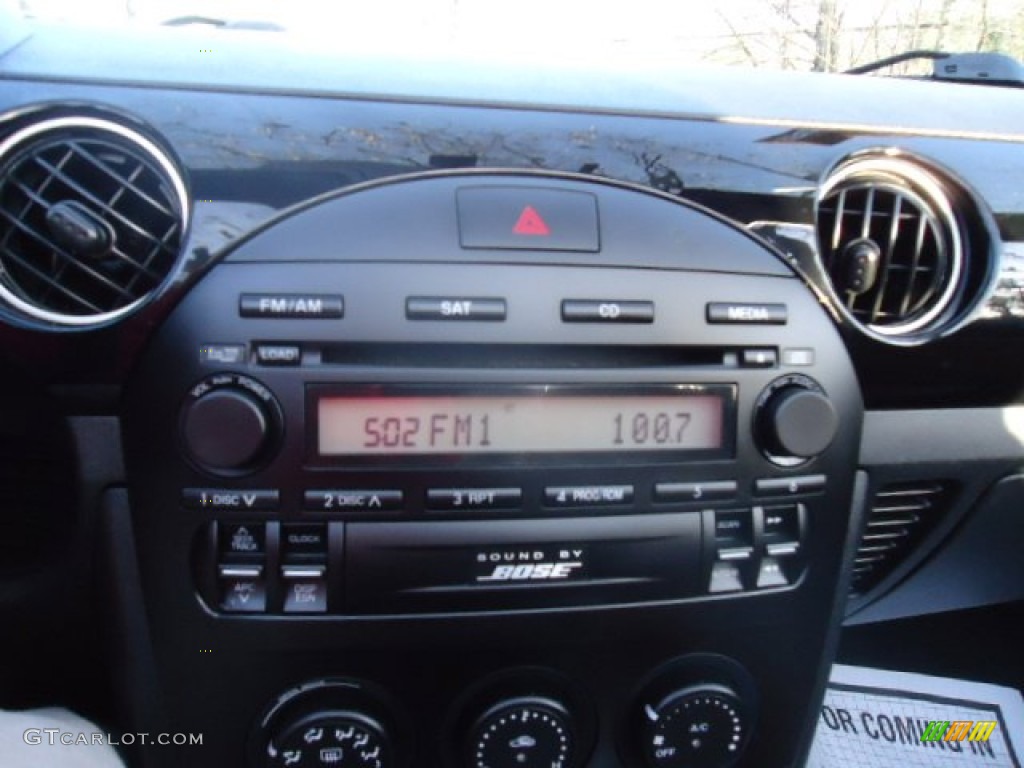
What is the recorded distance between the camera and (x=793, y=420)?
3.61 ft

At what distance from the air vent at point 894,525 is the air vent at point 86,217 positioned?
1107 mm

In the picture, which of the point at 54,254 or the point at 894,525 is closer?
the point at 54,254

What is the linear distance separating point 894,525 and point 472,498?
30.6 inches

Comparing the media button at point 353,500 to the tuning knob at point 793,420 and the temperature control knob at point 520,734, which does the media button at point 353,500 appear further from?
the tuning knob at point 793,420

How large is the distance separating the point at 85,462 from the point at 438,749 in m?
0.62

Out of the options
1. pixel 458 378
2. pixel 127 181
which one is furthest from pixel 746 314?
pixel 127 181

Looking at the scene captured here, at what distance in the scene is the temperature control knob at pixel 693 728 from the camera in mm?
1206

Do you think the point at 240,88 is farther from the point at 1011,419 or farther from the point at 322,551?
the point at 1011,419

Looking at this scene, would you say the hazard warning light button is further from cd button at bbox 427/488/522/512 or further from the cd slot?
cd button at bbox 427/488/522/512

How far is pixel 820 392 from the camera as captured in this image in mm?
1137

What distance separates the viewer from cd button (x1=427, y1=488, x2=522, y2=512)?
1021 mm

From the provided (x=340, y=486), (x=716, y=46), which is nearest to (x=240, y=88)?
(x=340, y=486)

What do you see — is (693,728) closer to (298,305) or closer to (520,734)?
(520,734)

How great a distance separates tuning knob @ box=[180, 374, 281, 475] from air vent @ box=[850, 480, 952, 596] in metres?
0.93
